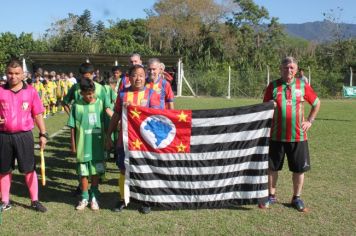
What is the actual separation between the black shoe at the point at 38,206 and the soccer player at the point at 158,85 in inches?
79.3

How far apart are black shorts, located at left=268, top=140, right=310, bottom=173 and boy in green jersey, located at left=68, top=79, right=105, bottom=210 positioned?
2245 millimetres

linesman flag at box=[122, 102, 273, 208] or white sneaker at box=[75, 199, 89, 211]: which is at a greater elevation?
linesman flag at box=[122, 102, 273, 208]

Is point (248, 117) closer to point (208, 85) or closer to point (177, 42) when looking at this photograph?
point (208, 85)

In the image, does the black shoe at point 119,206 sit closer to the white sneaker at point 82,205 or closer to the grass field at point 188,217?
the grass field at point 188,217

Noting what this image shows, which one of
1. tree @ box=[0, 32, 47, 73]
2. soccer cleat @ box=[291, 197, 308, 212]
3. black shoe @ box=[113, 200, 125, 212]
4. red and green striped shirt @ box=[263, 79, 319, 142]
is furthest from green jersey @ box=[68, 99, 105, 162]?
tree @ box=[0, 32, 47, 73]

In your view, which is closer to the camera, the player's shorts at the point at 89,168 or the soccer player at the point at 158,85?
the player's shorts at the point at 89,168

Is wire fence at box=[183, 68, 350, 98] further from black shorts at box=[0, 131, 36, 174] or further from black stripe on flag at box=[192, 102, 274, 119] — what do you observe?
black shorts at box=[0, 131, 36, 174]

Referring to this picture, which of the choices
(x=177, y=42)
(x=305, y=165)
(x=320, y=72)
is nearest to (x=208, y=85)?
(x=320, y=72)

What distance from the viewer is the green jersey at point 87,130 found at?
5.65 meters

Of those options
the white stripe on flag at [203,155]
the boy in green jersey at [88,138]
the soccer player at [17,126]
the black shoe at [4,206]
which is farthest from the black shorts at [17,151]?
the white stripe on flag at [203,155]

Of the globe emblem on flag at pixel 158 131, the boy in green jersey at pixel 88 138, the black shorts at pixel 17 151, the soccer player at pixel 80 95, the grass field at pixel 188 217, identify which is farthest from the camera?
the soccer player at pixel 80 95

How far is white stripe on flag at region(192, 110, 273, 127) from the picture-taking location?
5.57 metres

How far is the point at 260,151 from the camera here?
566cm

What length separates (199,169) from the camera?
562 cm
